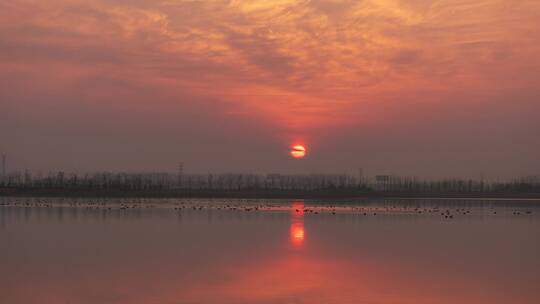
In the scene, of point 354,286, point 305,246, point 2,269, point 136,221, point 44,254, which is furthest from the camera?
point 136,221

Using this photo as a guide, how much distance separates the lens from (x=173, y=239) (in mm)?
21797

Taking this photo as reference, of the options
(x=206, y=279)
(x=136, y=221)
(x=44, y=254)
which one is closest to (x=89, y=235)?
(x=44, y=254)

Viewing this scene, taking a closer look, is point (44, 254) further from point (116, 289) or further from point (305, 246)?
point (305, 246)

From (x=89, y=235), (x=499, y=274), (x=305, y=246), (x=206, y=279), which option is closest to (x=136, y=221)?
(x=89, y=235)

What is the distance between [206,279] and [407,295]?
4.28m

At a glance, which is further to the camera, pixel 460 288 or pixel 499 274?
pixel 499 274

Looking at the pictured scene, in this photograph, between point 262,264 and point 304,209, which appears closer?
point 262,264

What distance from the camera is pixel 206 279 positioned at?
13.6m

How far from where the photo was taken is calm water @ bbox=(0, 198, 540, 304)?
12.1 metres

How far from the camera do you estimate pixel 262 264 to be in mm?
15977

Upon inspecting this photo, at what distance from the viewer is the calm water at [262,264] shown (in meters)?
12.1

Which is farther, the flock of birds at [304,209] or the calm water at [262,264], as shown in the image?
the flock of birds at [304,209]

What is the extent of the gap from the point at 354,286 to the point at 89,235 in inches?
499

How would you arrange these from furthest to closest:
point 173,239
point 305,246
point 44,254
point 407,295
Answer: point 173,239 → point 305,246 → point 44,254 → point 407,295
